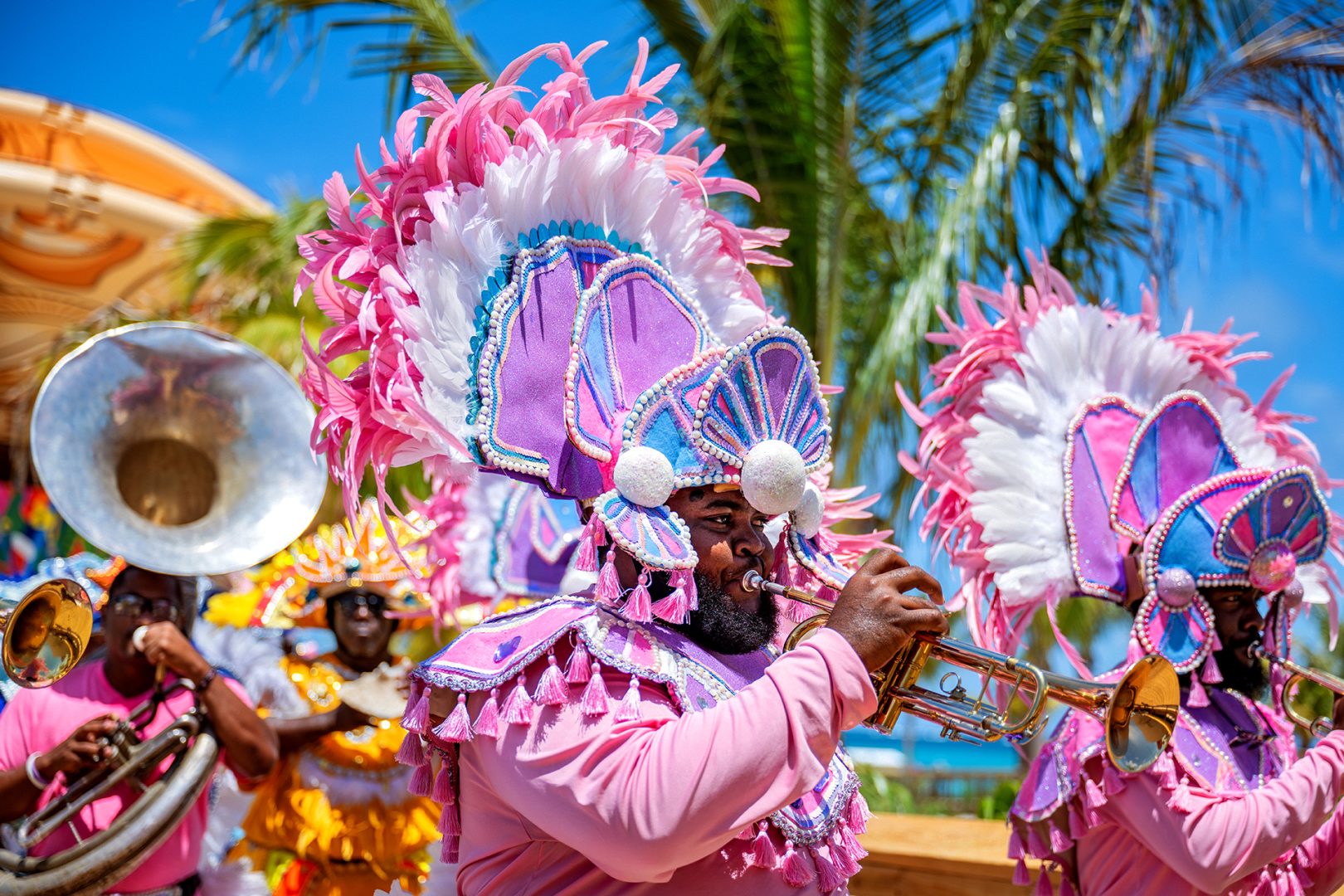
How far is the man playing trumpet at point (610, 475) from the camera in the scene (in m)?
2.17

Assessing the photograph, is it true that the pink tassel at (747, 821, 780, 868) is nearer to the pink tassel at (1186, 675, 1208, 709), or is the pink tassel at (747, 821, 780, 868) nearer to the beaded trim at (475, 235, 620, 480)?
the beaded trim at (475, 235, 620, 480)

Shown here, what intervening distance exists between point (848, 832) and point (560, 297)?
1.33 meters

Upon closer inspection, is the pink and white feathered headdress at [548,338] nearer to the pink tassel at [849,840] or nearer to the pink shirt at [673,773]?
the pink shirt at [673,773]

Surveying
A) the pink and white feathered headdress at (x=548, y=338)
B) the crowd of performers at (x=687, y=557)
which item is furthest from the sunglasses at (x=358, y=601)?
the pink and white feathered headdress at (x=548, y=338)

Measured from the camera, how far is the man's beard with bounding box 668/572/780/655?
2547mm

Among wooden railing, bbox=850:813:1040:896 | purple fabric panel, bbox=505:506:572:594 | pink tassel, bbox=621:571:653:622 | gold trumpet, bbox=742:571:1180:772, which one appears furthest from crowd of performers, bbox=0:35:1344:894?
wooden railing, bbox=850:813:1040:896

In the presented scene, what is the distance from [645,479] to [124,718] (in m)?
2.69

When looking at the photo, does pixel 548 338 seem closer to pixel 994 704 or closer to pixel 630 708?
pixel 630 708

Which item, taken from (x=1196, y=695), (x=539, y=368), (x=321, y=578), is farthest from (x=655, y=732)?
(x=321, y=578)

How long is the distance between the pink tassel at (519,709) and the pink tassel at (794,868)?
57 cm

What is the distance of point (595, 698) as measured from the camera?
227cm

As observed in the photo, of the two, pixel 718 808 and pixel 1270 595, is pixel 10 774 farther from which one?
pixel 1270 595

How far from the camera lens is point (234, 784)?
5.27 meters

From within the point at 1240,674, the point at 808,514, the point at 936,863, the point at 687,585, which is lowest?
the point at 936,863
